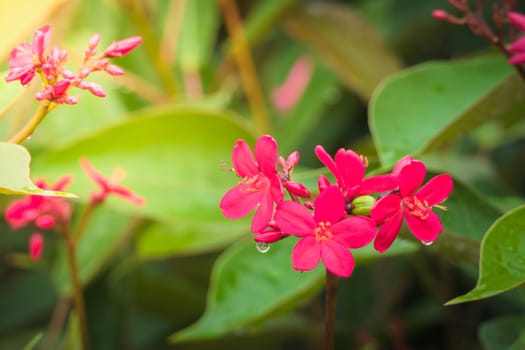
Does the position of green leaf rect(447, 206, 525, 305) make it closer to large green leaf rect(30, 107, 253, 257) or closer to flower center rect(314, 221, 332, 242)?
flower center rect(314, 221, 332, 242)

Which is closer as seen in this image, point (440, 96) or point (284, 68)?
point (440, 96)

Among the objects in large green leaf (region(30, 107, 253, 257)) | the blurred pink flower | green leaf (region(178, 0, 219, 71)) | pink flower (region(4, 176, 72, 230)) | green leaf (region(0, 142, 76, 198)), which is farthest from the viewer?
the blurred pink flower

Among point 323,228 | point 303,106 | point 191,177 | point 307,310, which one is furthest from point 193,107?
point 323,228

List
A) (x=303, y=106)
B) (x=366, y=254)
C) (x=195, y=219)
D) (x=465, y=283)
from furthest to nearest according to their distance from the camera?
(x=303, y=106), (x=465, y=283), (x=195, y=219), (x=366, y=254)

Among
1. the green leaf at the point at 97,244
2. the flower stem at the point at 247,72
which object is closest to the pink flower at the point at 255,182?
the green leaf at the point at 97,244

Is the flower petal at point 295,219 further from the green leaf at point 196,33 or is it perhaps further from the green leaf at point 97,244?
the green leaf at point 196,33

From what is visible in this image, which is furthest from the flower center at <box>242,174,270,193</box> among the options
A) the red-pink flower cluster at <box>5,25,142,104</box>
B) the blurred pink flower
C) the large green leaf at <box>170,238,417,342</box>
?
the blurred pink flower

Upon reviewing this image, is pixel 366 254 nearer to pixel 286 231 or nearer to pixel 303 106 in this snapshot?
pixel 286 231

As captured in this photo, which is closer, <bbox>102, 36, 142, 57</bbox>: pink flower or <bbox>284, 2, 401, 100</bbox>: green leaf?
<bbox>102, 36, 142, 57</bbox>: pink flower
